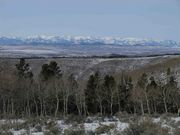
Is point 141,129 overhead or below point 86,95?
overhead

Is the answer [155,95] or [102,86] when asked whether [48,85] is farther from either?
[155,95]

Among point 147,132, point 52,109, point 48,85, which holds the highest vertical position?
point 147,132

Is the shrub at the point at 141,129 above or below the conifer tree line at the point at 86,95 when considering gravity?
above

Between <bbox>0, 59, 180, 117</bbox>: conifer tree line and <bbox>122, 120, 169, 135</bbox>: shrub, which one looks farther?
<bbox>0, 59, 180, 117</bbox>: conifer tree line

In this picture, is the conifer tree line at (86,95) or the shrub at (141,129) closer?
the shrub at (141,129)

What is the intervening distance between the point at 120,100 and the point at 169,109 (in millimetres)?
11128

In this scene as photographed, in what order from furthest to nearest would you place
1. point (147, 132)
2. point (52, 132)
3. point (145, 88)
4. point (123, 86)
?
1. point (123, 86)
2. point (145, 88)
3. point (52, 132)
4. point (147, 132)

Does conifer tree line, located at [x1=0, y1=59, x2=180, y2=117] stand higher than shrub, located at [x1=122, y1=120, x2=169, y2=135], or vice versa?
shrub, located at [x1=122, y1=120, x2=169, y2=135]

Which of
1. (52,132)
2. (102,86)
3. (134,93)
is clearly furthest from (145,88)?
(52,132)

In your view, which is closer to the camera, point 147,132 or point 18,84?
point 147,132

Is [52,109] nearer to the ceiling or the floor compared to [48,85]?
nearer to the floor

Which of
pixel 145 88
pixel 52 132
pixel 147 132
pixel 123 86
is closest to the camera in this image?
pixel 147 132

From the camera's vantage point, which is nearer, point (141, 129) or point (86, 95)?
point (141, 129)

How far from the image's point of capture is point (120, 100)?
9969 cm
